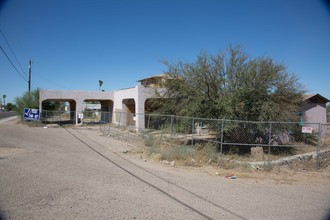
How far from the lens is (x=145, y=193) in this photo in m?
6.71

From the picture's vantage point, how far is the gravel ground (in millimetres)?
5473

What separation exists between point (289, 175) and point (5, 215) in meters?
8.44

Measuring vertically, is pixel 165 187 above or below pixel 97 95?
below

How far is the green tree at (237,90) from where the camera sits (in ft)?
48.9

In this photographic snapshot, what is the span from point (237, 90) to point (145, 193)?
32.4ft

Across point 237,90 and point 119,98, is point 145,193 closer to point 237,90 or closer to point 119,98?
point 237,90

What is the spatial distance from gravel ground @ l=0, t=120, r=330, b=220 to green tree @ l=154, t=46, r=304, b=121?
5.47 m

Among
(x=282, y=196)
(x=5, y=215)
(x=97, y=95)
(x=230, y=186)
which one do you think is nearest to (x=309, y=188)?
(x=282, y=196)

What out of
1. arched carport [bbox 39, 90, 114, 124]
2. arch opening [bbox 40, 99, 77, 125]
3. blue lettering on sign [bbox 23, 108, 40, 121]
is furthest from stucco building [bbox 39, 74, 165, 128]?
blue lettering on sign [bbox 23, 108, 40, 121]

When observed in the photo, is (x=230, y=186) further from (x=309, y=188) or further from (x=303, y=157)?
(x=303, y=157)

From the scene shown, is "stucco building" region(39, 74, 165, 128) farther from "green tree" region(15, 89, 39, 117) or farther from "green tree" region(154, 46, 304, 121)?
"green tree" region(154, 46, 304, 121)

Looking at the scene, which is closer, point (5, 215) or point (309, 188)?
point (5, 215)

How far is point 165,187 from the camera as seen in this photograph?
289 inches

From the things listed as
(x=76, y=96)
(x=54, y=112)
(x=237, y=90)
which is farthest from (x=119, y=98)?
(x=237, y=90)
